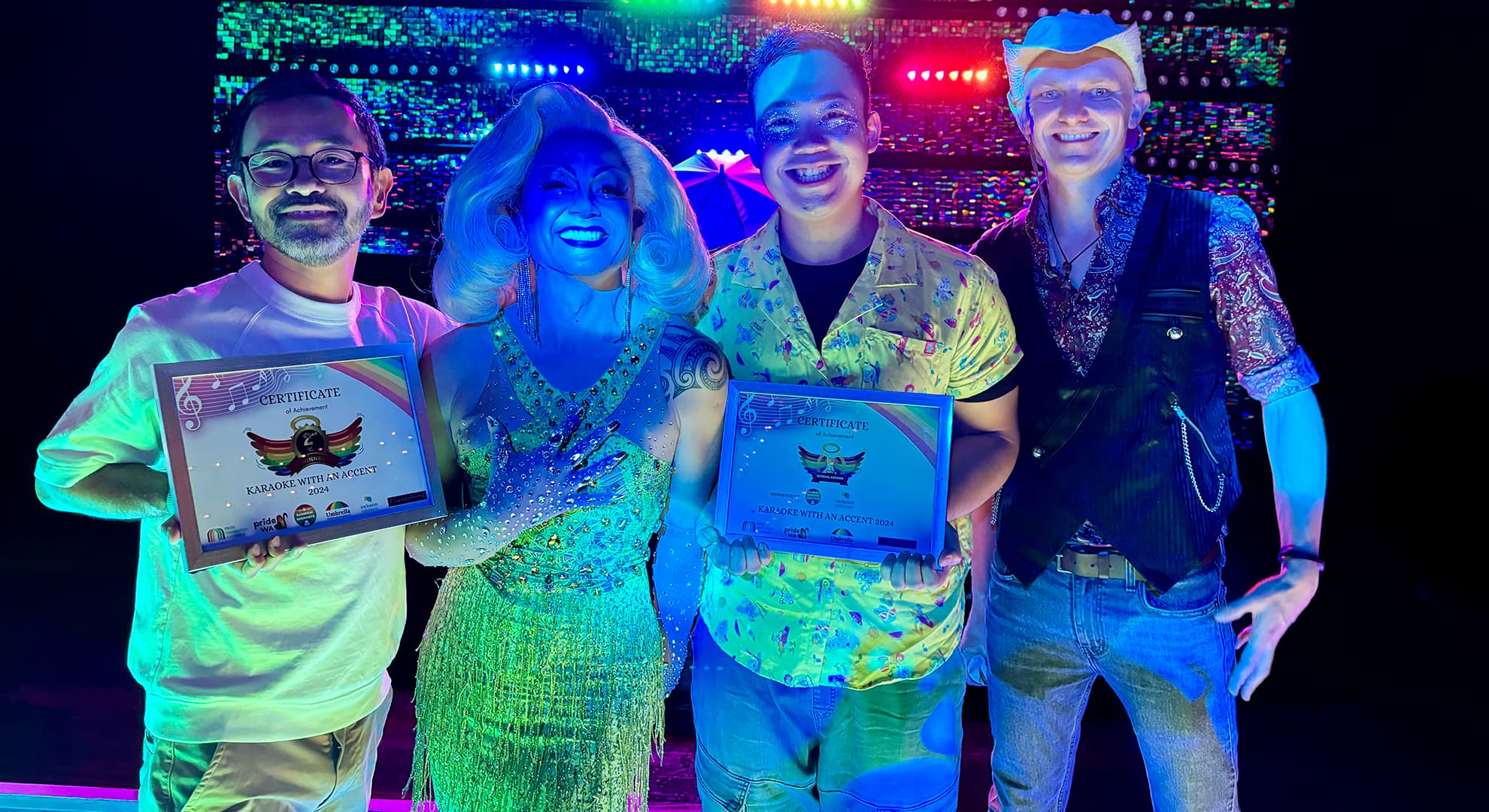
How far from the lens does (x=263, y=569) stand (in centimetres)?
174

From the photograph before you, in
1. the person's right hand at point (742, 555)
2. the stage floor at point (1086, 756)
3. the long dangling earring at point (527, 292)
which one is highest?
the long dangling earring at point (527, 292)

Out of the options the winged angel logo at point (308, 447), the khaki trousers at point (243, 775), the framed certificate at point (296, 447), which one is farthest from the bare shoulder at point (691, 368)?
the khaki trousers at point (243, 775)

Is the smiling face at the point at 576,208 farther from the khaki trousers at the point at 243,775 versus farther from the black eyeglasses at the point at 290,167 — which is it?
the khaki trousers at the point at 243,775

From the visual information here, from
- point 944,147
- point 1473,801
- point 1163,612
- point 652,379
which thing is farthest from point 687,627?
point 1473,801

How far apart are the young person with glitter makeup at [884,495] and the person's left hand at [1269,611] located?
641 mm

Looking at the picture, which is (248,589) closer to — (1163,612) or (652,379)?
(652,379)

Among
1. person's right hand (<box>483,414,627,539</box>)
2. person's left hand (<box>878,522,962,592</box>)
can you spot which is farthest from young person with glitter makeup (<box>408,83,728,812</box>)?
person's left hand (<box>878,522,962,592</box>)

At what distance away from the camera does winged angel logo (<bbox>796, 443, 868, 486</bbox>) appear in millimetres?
1699

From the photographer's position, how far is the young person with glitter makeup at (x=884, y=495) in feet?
5.80

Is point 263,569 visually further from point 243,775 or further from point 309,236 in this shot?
point 309,236

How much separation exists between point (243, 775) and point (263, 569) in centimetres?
43

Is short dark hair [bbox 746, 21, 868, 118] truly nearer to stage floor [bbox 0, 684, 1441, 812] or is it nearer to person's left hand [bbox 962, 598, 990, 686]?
person's left hand [bbox 962, 598, 990, 686]

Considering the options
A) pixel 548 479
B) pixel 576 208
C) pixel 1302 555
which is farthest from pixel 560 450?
pixel 1302 555

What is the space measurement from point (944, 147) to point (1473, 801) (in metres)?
3.19
